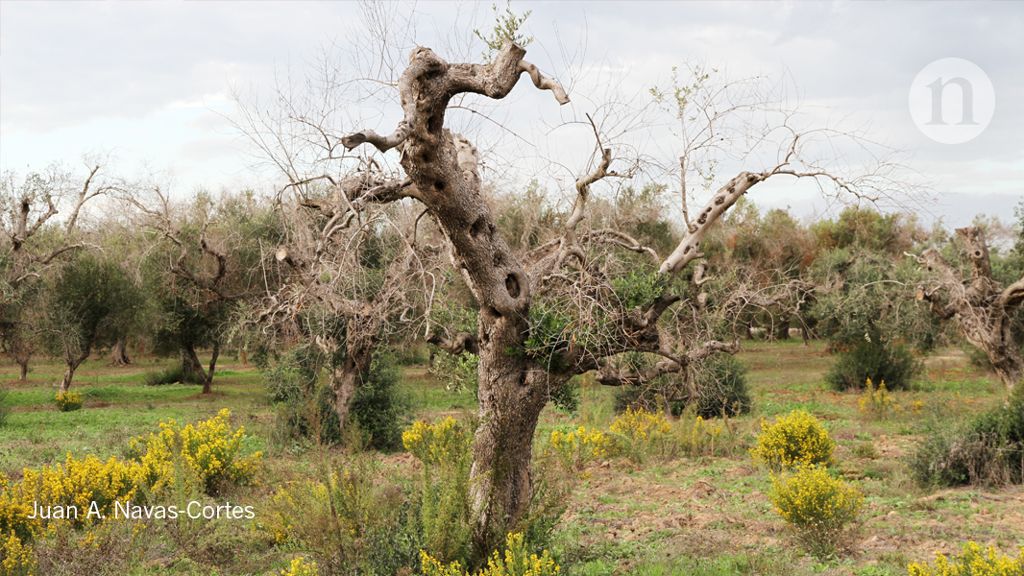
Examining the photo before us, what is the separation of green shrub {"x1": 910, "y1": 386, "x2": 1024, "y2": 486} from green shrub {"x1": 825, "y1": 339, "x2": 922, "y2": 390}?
434 inches

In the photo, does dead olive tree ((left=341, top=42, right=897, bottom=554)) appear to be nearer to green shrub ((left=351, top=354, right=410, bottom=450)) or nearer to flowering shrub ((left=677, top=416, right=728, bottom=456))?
flowering shrub ((left=677, top=416, right=728, bottom=456))

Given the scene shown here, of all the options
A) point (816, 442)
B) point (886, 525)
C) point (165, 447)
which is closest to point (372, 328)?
point (165, 447)

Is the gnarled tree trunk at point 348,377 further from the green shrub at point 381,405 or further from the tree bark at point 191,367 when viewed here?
the tree bark at point 191,367

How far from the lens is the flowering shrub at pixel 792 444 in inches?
406

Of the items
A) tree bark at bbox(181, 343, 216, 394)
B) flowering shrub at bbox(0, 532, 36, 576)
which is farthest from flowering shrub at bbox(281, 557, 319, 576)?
tree bark at bbox(181, 343, 216, 394)

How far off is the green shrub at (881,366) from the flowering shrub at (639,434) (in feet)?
33.8

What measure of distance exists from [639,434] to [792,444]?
2227 mm

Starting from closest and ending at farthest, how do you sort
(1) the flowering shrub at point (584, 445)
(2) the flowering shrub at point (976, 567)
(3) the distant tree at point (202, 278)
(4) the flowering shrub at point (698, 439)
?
(2) the flowering shrub at point (976, 567) < (1) the flowering shrub at point (584, 445) < (4) the flowering shrub at point (698, 439) < (3) the distant tree at point (202, 278)

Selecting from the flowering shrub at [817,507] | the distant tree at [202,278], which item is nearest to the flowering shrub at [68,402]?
the distant tree at [202,278]

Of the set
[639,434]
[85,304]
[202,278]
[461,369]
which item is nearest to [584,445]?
[639,434]

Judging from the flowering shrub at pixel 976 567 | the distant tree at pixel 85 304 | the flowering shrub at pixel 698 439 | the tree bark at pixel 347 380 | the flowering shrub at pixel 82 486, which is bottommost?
the flowering shrub at pixel 698 439

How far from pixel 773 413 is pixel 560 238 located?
11.4 m

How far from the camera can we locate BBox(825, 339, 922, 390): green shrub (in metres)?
20.4

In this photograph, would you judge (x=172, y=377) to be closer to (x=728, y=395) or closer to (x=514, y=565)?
(x=728, y=395)
